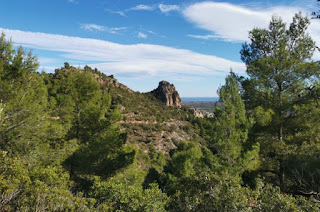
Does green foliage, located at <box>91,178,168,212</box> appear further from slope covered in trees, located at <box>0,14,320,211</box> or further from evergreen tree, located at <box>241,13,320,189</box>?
evergreen tree, located at <box>241,13,320,189</box>

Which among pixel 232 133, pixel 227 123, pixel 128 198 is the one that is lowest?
pixel 128 198

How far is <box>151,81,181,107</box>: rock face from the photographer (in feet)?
276

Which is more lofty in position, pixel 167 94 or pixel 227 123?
pixel 167 94

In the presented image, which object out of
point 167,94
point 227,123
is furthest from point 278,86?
point 167,94

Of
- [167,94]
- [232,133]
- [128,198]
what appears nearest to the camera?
[128,198]

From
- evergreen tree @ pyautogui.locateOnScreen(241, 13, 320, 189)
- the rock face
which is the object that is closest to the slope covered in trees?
evergreen tree @ pyautogui.locateOnScreen(241, 13, 320, 189)

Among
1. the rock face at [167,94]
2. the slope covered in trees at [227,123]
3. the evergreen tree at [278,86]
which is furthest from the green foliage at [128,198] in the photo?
the rock face at [167,94]

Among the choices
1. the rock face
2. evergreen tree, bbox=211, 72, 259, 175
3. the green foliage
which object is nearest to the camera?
the green foliage

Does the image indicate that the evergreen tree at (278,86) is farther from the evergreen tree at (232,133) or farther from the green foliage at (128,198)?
the green foliage at (128,198)

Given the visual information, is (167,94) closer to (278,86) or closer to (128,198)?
(278,86)

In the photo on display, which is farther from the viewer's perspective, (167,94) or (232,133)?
(167,94)

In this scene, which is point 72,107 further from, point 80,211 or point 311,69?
point 311,69

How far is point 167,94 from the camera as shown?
8494cm

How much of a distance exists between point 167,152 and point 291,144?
34594mm
